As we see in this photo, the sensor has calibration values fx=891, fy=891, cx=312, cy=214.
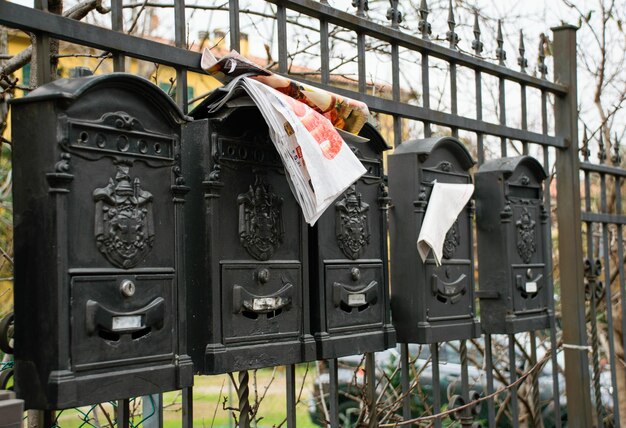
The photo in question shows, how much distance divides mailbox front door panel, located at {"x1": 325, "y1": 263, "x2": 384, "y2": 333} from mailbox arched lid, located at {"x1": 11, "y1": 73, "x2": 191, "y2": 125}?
864 mm

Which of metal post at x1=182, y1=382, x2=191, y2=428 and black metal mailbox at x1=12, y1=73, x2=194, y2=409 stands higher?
black metal mailbox at x1=12, y1=73, x2=194, y2=409

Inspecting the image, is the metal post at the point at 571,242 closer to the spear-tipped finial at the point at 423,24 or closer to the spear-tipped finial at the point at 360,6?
the spear-tipped finial at the point at 423,24

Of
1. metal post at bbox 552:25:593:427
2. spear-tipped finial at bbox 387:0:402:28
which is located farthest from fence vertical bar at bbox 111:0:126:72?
metal post at bbox 552:25:593:427

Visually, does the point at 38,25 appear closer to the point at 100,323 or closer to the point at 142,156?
the point at 142,156

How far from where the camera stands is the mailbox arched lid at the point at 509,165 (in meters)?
3.93

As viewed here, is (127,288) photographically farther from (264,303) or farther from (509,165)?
(509,165)

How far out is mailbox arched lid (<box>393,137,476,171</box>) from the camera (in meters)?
3.50

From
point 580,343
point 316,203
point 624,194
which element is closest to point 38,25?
point 316,203

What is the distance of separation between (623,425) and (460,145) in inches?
190

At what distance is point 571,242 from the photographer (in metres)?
4.71

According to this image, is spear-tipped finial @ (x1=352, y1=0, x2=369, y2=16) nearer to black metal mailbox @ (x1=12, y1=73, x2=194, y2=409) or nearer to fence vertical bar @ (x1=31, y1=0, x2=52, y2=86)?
black metal mailbox @ (x1=12, y1=73, x2=194, y2=409)

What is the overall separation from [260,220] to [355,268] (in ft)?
1.69

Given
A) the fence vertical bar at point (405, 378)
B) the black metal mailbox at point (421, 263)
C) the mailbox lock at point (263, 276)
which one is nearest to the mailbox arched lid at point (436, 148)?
the black metal mailbox at point (421, 263)

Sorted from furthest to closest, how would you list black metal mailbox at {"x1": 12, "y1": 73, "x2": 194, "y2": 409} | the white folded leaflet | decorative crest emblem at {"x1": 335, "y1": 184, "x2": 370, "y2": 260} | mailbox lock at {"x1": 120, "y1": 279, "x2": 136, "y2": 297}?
the white folded leaflet, decorative crest emblem at {"x1": 335, "y1": 184, "x2": 370, "y2": 260}, mailbox lock at {"x1": 120, "y1": 279, "x2": 136, "y2": 297}, black metal mailbox at {"x1": 12, "y1": 73, "x2": 194, "y2": 409}
